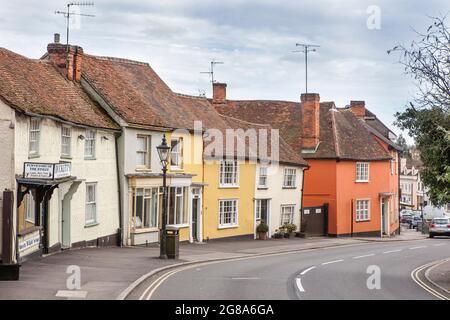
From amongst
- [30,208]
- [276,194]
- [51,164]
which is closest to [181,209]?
[276,194]

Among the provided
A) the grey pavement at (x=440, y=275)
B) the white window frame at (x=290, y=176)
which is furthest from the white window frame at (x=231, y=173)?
the grey pavement at (x=440, y=275)

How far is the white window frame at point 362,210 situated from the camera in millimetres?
53312

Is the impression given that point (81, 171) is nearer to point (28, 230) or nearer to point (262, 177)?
point (28, 230)

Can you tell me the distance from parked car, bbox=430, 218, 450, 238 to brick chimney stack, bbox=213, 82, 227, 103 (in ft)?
61.1

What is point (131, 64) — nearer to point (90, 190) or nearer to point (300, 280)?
point (90, 190)

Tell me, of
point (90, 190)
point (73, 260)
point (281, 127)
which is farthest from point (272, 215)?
point (73, 260)

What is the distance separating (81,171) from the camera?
29.3 meters

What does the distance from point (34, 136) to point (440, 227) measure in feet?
122

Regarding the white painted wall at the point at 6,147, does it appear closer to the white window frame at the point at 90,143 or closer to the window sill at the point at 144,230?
the white window frame at the point at 90,143

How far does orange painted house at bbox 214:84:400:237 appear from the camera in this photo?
51.3 m

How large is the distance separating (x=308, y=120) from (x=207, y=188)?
15405 millimetres

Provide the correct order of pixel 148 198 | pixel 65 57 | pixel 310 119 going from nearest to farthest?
1. pixel 65 57
2. pixel 148 198
3. pixel 310 119

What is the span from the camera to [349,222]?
52.3 meters

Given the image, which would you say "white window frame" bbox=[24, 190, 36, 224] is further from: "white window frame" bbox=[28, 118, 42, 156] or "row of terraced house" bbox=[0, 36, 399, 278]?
"white window frame" bbox=[28, 118, 42, 156]
